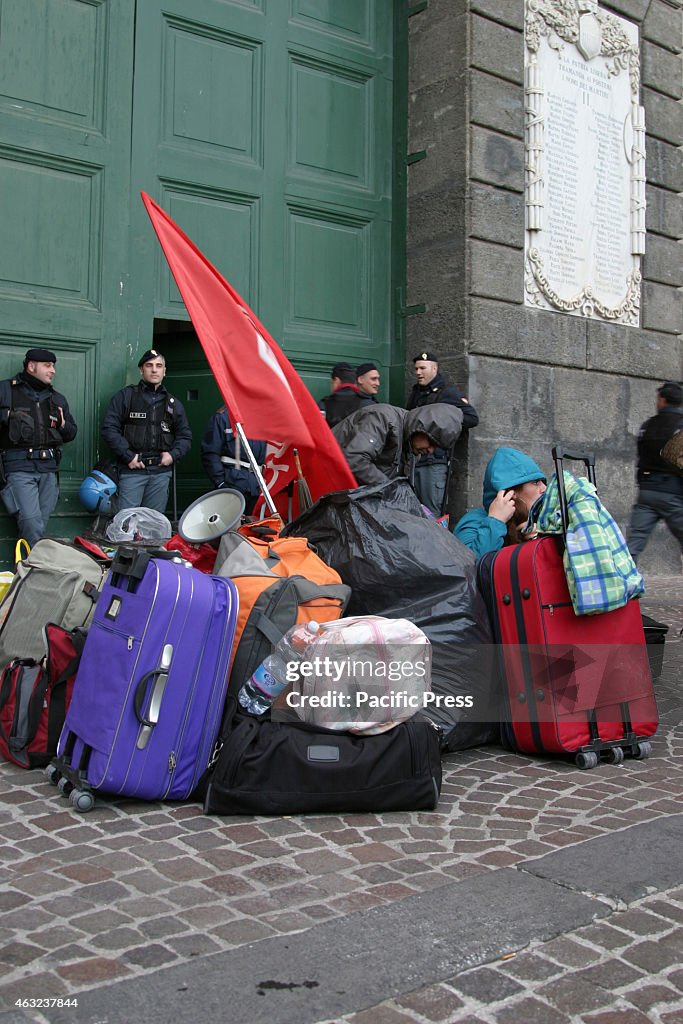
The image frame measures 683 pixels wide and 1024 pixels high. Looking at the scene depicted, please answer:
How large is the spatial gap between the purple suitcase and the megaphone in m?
0.74

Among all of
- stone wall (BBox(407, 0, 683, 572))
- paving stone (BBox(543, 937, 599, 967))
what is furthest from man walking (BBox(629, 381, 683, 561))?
paving stone (BBox(543, 937, 599, 967))

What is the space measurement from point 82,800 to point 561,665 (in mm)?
1879

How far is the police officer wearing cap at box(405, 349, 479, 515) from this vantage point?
7.88 meters

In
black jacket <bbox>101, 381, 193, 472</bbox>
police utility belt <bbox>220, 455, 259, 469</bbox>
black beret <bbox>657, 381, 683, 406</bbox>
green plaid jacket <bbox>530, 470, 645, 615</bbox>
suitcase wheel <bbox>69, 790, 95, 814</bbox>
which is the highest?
black beret <bbox>657, 381, 683, 406</bbox>

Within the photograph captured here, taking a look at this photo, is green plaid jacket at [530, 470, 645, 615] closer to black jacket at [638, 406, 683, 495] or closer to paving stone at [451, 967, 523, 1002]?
paving stone at [451, 967, 523, 1002]

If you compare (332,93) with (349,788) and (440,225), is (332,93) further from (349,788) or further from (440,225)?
(349,788)

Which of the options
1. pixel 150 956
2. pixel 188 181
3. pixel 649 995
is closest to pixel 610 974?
pixel 649 995

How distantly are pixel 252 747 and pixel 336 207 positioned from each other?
6.05m

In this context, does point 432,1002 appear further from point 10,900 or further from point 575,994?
point 10,900

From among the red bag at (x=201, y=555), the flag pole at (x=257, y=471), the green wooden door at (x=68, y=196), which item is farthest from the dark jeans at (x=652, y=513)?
the green wooden door at (x=68, y=196)

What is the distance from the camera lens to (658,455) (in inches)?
266

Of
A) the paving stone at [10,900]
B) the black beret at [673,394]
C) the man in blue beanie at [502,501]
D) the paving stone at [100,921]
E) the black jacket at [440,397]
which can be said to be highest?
the black jacket at [440,397]

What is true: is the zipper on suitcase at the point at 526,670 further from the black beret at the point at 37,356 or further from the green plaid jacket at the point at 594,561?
the black beret at the point at 37,356

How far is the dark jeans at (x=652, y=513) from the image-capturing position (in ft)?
22.2
